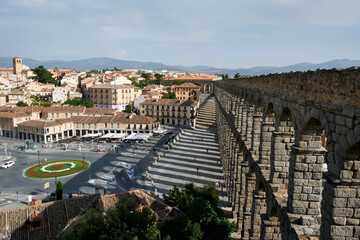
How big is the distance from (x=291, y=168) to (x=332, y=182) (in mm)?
2589

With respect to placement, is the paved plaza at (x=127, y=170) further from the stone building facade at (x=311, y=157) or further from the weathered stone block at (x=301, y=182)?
the weathered stone block at (x=301, y=182)

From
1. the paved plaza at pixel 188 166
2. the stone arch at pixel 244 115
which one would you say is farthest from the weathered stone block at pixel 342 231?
the paved plaza at pixel 188 166

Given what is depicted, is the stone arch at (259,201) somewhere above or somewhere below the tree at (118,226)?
above

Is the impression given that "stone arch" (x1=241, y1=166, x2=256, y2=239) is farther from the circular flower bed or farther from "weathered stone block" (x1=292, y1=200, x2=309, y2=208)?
the circular flower bed

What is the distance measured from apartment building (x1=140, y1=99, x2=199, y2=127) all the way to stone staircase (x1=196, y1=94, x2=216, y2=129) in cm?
375

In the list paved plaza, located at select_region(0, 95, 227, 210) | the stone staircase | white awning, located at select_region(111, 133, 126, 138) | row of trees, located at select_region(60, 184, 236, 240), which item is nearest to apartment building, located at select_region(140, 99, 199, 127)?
the stone staircase

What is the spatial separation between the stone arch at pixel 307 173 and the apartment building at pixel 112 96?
259ft

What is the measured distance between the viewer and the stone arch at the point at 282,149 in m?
11.3

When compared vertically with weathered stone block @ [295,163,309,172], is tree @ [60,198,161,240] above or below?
below

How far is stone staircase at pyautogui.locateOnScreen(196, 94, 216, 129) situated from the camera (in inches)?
2859

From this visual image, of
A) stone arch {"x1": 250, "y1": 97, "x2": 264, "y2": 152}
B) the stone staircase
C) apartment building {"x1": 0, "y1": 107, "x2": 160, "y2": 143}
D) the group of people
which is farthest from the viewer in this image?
the stone staircase

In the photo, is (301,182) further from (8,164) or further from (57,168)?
(8,164)

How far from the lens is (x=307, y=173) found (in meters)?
8.95

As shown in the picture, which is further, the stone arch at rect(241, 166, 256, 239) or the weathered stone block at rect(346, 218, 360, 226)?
the stone arch at rect(241, 166, 256, 239)
